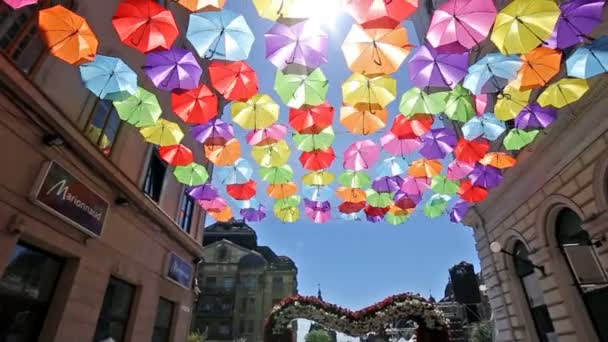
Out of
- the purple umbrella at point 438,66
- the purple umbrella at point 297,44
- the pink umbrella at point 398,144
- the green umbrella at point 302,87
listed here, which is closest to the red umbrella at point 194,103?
the green umbrella at point 302,87

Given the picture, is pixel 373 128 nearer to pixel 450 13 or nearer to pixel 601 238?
pixel 450 13

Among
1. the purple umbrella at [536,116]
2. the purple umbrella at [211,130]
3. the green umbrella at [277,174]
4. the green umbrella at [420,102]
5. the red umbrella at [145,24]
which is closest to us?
the red umbrella at [145,24]

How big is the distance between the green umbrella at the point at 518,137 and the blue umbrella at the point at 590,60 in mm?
2148

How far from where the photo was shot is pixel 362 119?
7.71 metres

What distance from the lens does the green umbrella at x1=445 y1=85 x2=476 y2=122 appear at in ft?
25.0

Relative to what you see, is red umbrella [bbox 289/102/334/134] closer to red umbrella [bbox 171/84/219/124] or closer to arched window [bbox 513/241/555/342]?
red umbrella [bbox 171/84/219/124]

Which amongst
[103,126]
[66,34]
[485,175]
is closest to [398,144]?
[485,175]

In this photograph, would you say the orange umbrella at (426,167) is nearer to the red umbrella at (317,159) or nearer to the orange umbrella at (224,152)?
the red umbrella at (317,159)

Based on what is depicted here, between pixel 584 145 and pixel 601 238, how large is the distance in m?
2.13

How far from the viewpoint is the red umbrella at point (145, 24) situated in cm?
550

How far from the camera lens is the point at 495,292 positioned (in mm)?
12414

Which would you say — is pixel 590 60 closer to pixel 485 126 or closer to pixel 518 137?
pixel 485 126

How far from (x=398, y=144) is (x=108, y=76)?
674 cm

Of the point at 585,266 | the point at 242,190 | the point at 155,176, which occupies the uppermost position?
the point at 155,176
